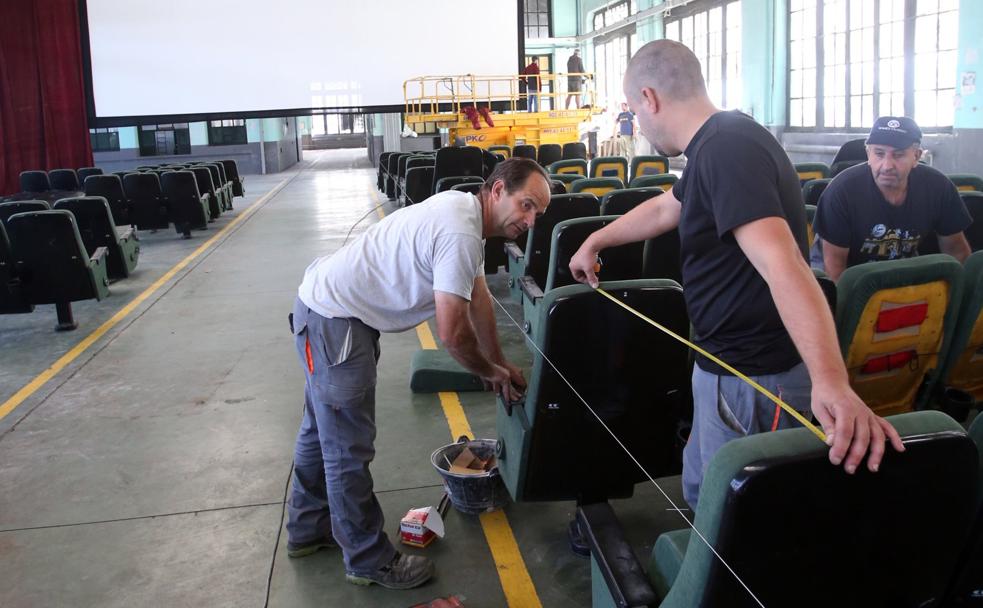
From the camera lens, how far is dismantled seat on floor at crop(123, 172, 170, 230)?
487 inches

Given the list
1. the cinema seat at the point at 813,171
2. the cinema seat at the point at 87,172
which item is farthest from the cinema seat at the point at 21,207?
the cinema seat at the point at 87,172

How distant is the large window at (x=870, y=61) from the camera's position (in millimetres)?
13031

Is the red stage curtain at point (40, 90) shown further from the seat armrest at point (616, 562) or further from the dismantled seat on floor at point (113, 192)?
the seat armrest at point (616, 562)

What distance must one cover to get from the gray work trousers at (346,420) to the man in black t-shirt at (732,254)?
1159mm

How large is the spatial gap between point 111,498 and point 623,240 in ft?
8.98

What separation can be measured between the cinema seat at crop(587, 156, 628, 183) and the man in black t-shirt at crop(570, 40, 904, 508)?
311 inches

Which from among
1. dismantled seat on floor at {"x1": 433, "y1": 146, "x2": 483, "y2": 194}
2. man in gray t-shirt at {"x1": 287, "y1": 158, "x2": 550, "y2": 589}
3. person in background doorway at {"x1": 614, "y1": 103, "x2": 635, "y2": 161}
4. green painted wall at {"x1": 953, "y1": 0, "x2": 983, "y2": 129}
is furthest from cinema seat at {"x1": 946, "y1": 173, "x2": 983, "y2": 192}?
person in background doorway at {"x1": 614, "y1": 103, "x2": 635, "y2": 161}

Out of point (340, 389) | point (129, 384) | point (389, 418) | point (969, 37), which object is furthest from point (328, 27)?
point (340, 389)

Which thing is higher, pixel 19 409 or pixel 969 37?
pixel 969 37

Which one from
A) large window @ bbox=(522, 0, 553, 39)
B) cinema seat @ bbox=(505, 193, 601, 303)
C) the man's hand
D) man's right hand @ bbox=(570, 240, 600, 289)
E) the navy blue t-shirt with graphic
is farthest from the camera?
large window @ bbox=(522, 0, 553, 39)

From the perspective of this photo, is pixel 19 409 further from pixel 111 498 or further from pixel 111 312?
pixel 111 312

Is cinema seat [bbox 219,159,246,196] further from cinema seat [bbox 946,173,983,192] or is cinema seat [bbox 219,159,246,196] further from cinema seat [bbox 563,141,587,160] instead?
cinema seat [bbox 946,173,983,192]

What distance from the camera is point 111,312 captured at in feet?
25.7

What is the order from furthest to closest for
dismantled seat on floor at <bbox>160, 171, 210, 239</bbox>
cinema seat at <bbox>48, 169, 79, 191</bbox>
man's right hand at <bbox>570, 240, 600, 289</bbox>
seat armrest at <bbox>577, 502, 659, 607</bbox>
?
1. cinema seat at <bbox>48, 169, 79, 191</bbox>
2. dismantled seat on floor at <bbox>160, 171, 210, 239</bbox>
3. man's right hand at <bbox>570, 240, 600, 289</bbox>
4. seat armrest at <bbox>577, 502, 659, 607</bbox>
